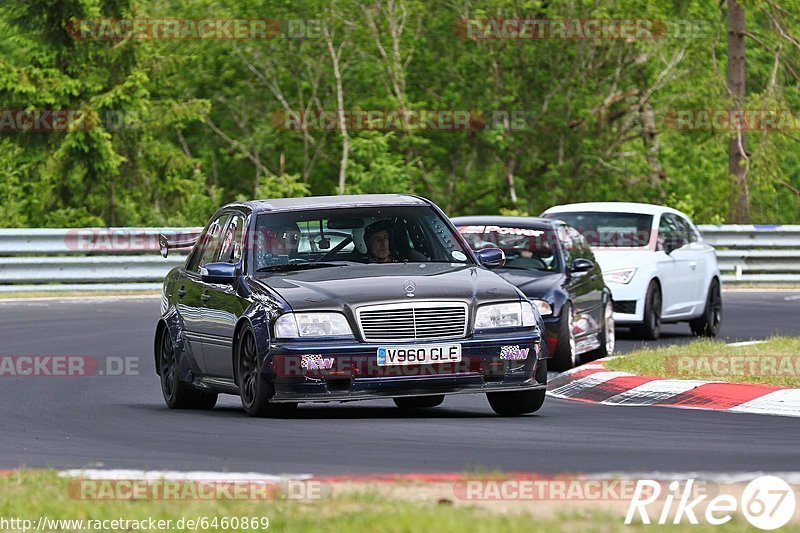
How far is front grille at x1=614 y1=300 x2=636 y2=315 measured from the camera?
20141 mm

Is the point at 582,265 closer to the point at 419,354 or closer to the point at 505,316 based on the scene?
the point at 505,316

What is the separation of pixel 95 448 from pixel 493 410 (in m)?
3.37

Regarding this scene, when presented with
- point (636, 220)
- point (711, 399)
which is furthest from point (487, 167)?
point (711, 399)

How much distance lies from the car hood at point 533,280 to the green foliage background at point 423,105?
2242 cm

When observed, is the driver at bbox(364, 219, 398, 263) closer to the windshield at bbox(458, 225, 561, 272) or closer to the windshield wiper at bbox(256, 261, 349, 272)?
the windshield wiper at bbox(256, 261, 349, 272)

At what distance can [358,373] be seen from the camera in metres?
11.2

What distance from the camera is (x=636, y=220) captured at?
69.8 feet
